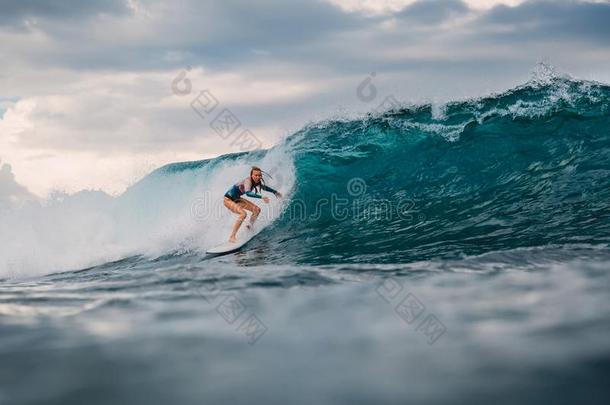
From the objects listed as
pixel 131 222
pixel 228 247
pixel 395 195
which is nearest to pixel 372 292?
pixel 228 247

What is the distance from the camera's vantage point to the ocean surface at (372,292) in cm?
206

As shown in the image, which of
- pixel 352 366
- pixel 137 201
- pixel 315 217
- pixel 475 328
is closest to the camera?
pixel 352 366

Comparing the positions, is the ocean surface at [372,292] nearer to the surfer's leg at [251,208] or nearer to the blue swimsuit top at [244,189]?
the surfer's leg at [251,208]

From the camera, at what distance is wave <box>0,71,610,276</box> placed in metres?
7.17

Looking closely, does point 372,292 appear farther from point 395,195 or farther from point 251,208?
point 395,195

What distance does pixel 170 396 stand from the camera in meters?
1.99

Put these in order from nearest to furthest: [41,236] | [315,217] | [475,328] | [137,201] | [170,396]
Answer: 1. [170,396]
2. [475,328]
3. [315,217]
4. [41,236]
5. [137,201]

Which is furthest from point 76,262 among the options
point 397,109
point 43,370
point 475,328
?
point 475,328

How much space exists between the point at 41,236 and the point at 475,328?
13.5 m

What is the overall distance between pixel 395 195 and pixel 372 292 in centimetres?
681

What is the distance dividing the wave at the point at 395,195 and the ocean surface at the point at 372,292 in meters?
0.06

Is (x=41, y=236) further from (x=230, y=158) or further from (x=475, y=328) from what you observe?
(x=475, y=328)

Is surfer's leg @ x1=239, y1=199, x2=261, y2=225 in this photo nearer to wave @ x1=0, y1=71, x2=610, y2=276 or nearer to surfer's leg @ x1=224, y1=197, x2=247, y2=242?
surfer's leg @ x1=224, y1=197, x2=247, y2=242

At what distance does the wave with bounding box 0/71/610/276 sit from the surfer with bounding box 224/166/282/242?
483mm
